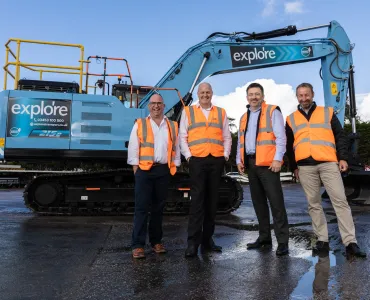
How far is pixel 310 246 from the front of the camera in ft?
15.7

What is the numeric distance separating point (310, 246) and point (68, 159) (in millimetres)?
4894

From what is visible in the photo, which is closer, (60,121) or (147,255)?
(147,255)

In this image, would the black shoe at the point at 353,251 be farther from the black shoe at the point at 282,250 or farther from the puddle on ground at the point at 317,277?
the black shoe at the point at 282,250

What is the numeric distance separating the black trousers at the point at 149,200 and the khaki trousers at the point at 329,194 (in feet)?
5.45

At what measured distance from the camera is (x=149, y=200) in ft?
15.0

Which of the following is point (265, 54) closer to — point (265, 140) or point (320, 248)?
point (265, 140)

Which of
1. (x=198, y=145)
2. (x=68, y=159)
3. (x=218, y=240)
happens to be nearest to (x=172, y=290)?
(x=198, y=145)

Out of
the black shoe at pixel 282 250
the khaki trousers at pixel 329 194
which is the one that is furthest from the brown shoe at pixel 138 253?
the khaki trousers at pixel 329 194

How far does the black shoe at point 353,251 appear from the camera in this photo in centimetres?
421

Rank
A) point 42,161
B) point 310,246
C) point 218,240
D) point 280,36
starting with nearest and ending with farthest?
1. point 310,246
2. point 218,240
3. point 42,161
4. point 280,36

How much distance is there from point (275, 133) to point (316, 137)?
470 mm


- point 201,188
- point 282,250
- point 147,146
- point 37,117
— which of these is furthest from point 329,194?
point 37,117

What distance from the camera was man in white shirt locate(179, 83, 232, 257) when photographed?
4.51m

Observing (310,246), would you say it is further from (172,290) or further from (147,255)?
(172,290)
